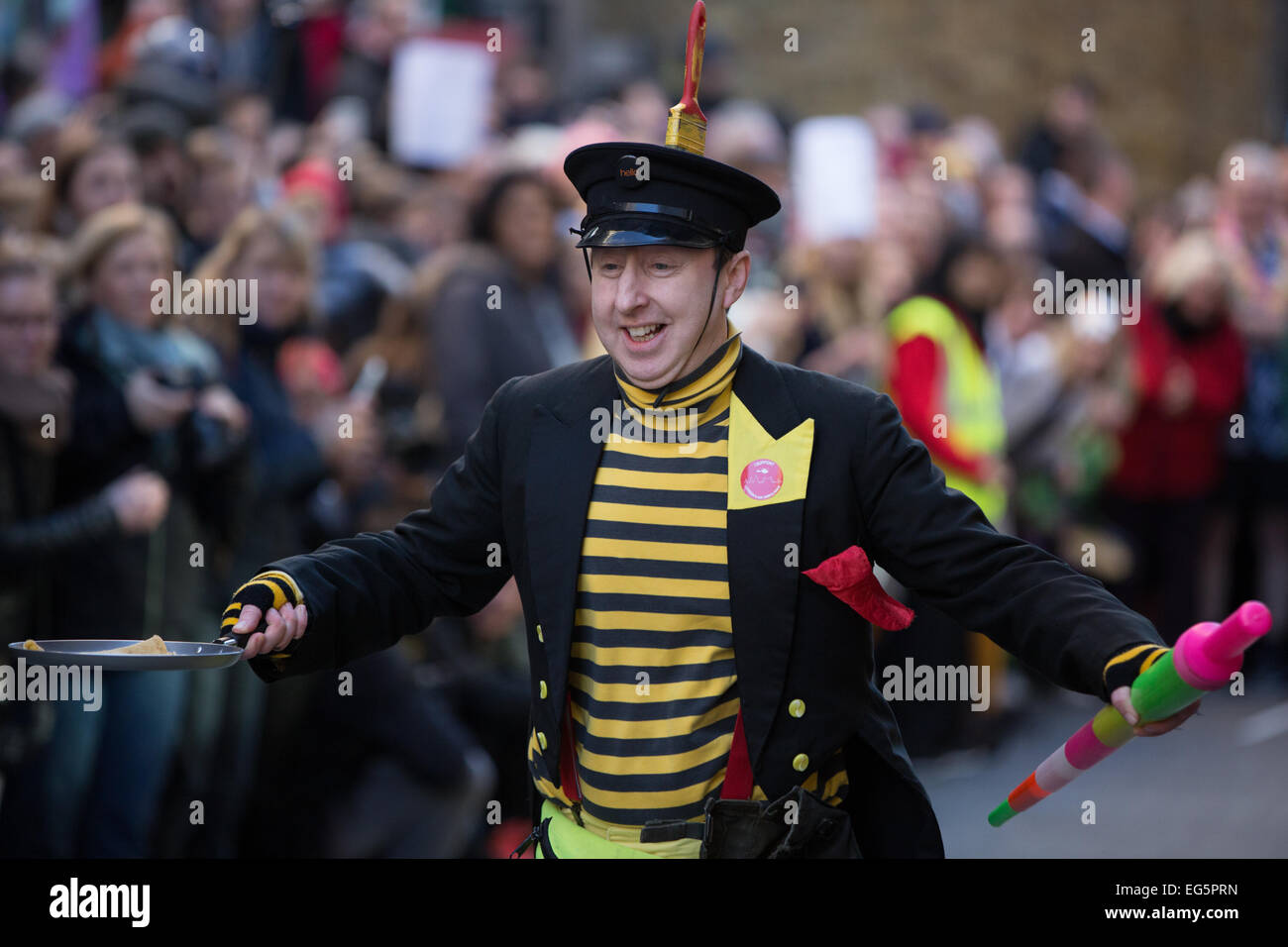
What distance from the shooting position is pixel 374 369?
722 cm

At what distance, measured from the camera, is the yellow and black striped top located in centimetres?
350

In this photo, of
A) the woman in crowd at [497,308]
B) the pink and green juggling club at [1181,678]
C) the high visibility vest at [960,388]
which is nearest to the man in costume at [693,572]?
the pink and green juggling club at [1181,678]

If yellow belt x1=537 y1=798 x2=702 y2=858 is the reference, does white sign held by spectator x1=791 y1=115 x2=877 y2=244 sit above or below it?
above

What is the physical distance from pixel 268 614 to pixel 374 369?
3.87 metres

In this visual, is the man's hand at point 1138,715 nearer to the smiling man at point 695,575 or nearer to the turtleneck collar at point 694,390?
the smiling man at point 695,575

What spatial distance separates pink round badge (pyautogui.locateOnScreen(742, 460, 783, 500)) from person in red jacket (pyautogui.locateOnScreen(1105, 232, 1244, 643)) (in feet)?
24.2

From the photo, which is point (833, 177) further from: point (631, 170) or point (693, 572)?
point (693, 572)

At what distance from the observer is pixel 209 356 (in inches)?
248

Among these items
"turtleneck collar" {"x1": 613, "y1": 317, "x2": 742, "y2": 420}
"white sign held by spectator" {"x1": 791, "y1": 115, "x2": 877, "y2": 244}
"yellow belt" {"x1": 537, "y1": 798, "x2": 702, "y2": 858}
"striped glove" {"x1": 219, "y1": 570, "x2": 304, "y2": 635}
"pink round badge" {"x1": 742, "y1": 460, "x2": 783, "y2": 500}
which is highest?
"white sign held by spectator" {"x1": 791, "y1": 115, "x2": 877, "y2": 244}

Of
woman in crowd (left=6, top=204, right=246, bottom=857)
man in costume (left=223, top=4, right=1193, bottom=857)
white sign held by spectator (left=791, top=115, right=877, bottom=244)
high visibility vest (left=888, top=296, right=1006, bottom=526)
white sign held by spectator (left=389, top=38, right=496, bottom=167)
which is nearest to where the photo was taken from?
man in costume (left=223, top=4, right=1193, bottom=857)

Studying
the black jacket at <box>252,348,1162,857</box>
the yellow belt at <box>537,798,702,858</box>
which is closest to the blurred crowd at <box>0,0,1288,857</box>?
the black jacket at <box>252,348,1162,857</box>

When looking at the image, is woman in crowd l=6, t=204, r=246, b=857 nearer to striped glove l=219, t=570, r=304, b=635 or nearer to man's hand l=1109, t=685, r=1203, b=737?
striped glove l=219, t=570, r=304, b=635
